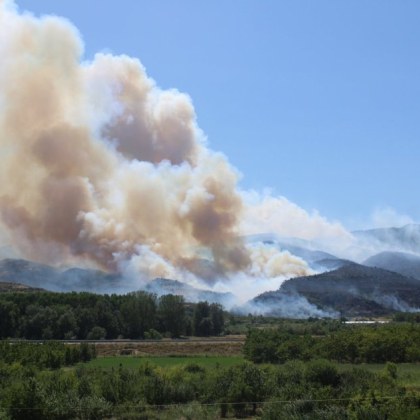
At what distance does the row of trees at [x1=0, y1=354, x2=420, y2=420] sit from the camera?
29906 mm

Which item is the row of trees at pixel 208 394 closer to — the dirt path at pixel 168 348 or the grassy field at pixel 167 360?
the grassy field at pixel 167 360

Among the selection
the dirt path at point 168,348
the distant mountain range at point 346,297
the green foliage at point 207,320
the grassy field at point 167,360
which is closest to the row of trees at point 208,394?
the grassy field at point 167,360

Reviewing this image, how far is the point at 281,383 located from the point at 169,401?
806cm

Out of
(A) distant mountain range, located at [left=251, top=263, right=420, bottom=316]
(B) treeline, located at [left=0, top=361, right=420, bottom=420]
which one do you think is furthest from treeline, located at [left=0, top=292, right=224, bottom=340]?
(A) distant mountain range, located at [left=251, top=263, right=420, bottom=316]

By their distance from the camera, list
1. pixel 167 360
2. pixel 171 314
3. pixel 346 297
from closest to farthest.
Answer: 1. pixel 167 360
2. pixel 171 314
3. pixel 346 297

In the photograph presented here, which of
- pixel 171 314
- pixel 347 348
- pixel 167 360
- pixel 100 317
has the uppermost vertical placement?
pixel 171 314

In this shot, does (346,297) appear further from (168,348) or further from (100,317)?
(168,348)

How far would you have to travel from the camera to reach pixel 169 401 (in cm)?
3678

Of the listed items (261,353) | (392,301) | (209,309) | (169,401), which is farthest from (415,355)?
(392,301)

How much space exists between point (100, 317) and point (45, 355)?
37.4 meters

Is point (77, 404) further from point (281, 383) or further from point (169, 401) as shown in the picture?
point (281, 383)

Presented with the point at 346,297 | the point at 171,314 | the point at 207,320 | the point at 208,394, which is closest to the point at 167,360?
the point at 208,394

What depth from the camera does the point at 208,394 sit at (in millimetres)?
37438

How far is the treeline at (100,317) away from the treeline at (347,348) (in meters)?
30.5
